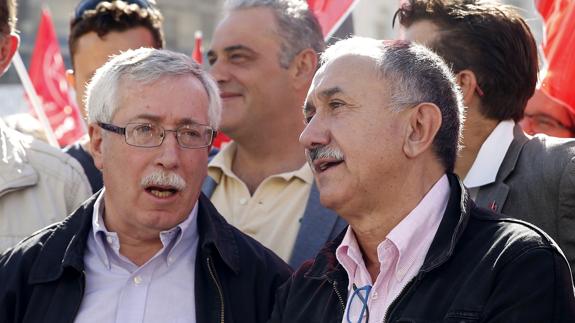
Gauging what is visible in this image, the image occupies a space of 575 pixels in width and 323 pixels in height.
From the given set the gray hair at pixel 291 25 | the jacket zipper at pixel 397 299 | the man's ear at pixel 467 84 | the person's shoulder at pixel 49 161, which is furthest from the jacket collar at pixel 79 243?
the gray hair at pixel 291 25

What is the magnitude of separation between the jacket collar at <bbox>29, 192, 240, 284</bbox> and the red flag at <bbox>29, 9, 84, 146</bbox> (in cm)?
374

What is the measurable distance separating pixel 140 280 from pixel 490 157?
1.39m

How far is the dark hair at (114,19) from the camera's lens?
18.1ft

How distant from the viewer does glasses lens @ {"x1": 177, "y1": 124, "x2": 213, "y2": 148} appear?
13.3ft

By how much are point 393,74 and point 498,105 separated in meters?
0.88

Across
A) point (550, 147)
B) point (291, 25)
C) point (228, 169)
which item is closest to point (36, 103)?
point (291, 25)

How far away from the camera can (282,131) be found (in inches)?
203

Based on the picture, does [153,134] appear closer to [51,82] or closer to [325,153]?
A: [325,153]

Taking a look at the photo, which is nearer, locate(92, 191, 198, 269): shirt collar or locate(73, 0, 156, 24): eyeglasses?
locate(92, 191, 198, 269): shirt collar

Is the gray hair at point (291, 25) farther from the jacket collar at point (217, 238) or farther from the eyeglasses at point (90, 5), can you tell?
the jacket collar at point (217, 238)

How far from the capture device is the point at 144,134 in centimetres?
404

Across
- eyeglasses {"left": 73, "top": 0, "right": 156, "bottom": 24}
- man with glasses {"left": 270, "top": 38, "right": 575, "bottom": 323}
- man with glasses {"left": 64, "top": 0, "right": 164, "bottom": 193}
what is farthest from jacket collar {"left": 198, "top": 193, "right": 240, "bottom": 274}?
eyeglasses {"left": 73, "top": 0, "right": 156, "bottom": 24}

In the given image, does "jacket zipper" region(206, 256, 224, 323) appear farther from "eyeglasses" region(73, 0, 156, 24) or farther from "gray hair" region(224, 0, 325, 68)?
"eyeglasses" region(73, 0, 156, 24)

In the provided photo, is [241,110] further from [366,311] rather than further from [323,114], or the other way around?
[366,311]
